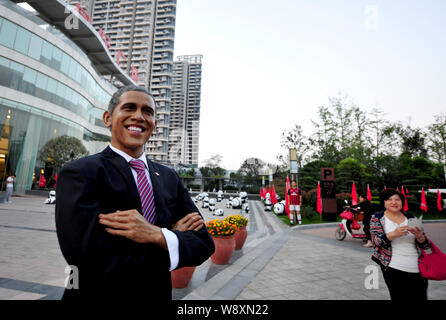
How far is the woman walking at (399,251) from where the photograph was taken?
2.46m

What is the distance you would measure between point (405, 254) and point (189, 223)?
8.59ft

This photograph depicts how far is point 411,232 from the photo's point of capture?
242 centimetres

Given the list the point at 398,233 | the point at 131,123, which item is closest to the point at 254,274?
the point at 398,233

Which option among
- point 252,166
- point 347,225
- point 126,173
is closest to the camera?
point 126,173

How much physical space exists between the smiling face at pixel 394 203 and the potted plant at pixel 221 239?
121 inches

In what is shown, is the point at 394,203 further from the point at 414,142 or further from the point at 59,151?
the point at 414,142

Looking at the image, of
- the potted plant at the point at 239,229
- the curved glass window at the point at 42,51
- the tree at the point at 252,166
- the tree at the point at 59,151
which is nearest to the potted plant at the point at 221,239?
the potted plant at the point at 239,229

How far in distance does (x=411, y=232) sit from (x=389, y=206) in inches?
16.9

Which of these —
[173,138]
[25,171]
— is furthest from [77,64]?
[173,138]

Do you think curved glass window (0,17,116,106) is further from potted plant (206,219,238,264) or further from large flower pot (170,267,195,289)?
large flower pot (170,267,195,289)

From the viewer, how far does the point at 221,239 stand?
4871 mm

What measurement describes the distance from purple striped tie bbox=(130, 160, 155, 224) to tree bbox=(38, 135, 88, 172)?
25557mm
